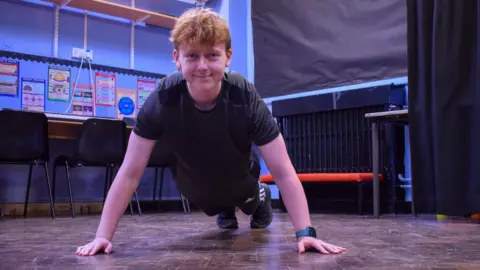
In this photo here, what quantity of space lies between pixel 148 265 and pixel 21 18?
400 cm

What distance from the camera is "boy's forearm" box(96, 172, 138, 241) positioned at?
1641mm

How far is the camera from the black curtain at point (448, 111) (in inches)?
107

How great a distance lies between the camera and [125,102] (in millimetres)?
5137

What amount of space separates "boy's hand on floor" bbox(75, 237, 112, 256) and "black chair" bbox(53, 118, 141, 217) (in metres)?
2.55

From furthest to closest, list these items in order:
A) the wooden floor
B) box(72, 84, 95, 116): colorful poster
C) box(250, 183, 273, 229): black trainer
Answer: box(72, 84, 95, 116): colorful poster, box(250, 183, 273, 229): black trainer, the wooden floor

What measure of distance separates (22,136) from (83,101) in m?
1.22

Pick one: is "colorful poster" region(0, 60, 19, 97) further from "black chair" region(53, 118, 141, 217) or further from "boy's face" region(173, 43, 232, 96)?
"boy's face" region(173, 43, 232, 96)

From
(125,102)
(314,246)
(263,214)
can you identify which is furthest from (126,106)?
(314,246)

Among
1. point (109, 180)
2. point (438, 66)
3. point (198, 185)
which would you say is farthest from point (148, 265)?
point (109, 180)

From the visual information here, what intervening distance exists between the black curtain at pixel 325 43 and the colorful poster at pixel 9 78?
251cm

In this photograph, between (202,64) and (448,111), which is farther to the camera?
(448,111)

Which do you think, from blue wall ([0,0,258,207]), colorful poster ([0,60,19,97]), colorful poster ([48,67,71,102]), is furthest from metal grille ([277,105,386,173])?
colorful poster ([0,60,19,97])

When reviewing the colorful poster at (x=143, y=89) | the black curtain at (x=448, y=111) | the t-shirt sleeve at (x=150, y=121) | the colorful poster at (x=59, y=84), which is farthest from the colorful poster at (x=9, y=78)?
the black curtain at (x=448, y=111)

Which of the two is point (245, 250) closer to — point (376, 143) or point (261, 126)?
point (261, 126)
